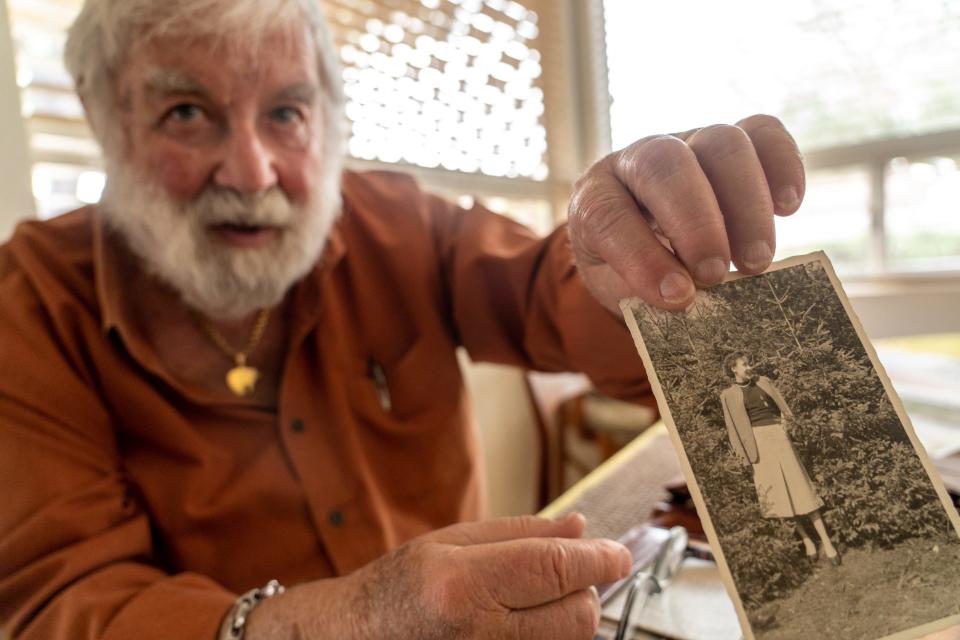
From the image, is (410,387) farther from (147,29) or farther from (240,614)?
(147,29)

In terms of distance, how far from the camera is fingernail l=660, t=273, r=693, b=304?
0.42 m

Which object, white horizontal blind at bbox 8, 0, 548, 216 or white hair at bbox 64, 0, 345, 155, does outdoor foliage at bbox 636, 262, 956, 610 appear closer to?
white hair at bbox 64, 0, 345, 155

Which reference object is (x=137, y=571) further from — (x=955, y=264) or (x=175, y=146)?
(x=955, y=264)

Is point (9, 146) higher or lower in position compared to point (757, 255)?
higher

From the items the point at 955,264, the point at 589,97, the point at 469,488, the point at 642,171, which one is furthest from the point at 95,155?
the point at 955,264

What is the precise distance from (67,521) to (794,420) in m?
0.71

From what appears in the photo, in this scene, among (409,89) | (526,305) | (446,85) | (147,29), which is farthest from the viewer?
(446,85)

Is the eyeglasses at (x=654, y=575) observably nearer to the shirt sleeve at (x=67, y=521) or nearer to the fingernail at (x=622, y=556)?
the fingernail at (x=622, y=556)

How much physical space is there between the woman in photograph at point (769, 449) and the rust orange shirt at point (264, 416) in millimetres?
317

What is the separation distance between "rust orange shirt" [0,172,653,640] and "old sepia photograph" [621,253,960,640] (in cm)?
30

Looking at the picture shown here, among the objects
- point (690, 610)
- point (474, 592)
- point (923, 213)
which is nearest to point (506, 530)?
point (474, 592)

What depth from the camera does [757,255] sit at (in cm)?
44

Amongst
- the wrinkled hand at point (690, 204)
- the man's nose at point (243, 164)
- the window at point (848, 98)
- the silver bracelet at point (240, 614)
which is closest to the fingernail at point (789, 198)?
the wrinkled hand at point (690, 204)

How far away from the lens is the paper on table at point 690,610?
0.51 metres
